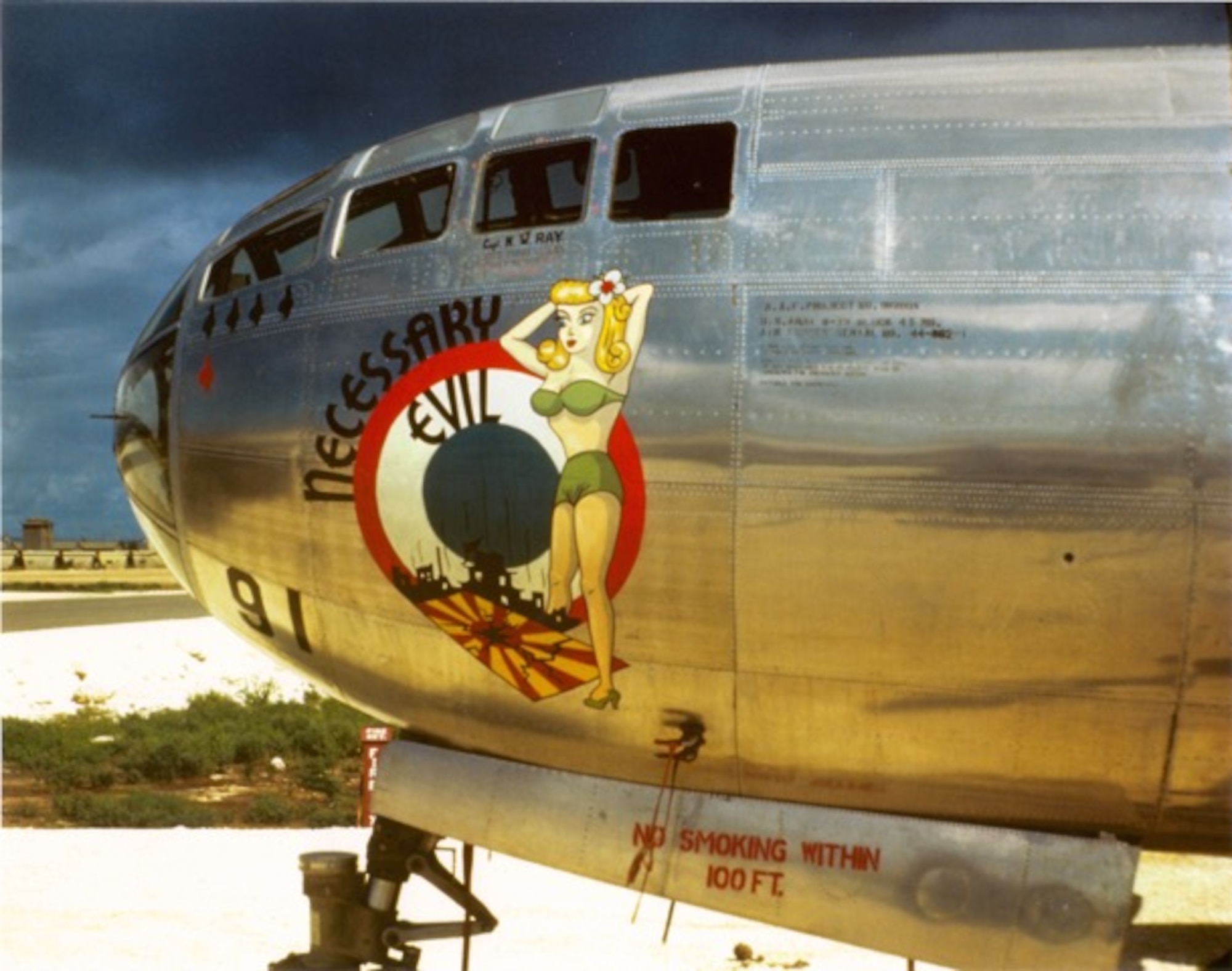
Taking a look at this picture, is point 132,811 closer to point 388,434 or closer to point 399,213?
point 388,434

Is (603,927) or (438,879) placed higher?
(438,879)

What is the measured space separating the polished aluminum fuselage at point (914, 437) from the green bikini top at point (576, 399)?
16 centimetres

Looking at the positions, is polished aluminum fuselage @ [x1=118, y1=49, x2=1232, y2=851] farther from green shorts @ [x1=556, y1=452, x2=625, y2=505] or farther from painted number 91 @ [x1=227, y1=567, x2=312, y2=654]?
painted number 91 @ [x1=227, y1=567, x2=312, y2=654]

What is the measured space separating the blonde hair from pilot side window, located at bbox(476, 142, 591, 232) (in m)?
0.44

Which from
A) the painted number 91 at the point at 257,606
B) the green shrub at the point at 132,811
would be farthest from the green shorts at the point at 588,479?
the green shrub at the point at 132,811

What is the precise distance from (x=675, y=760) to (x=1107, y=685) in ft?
6.90

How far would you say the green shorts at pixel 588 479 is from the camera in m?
6.29

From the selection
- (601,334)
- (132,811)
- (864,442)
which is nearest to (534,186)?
(601,334)

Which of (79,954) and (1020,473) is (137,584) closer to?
(79,954)

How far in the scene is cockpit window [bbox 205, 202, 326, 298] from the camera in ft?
24.5

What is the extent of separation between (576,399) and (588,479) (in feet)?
1.31

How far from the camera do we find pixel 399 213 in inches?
283

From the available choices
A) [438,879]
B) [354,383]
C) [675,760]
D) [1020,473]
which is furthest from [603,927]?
[1020,473]

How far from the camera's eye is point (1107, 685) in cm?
580
